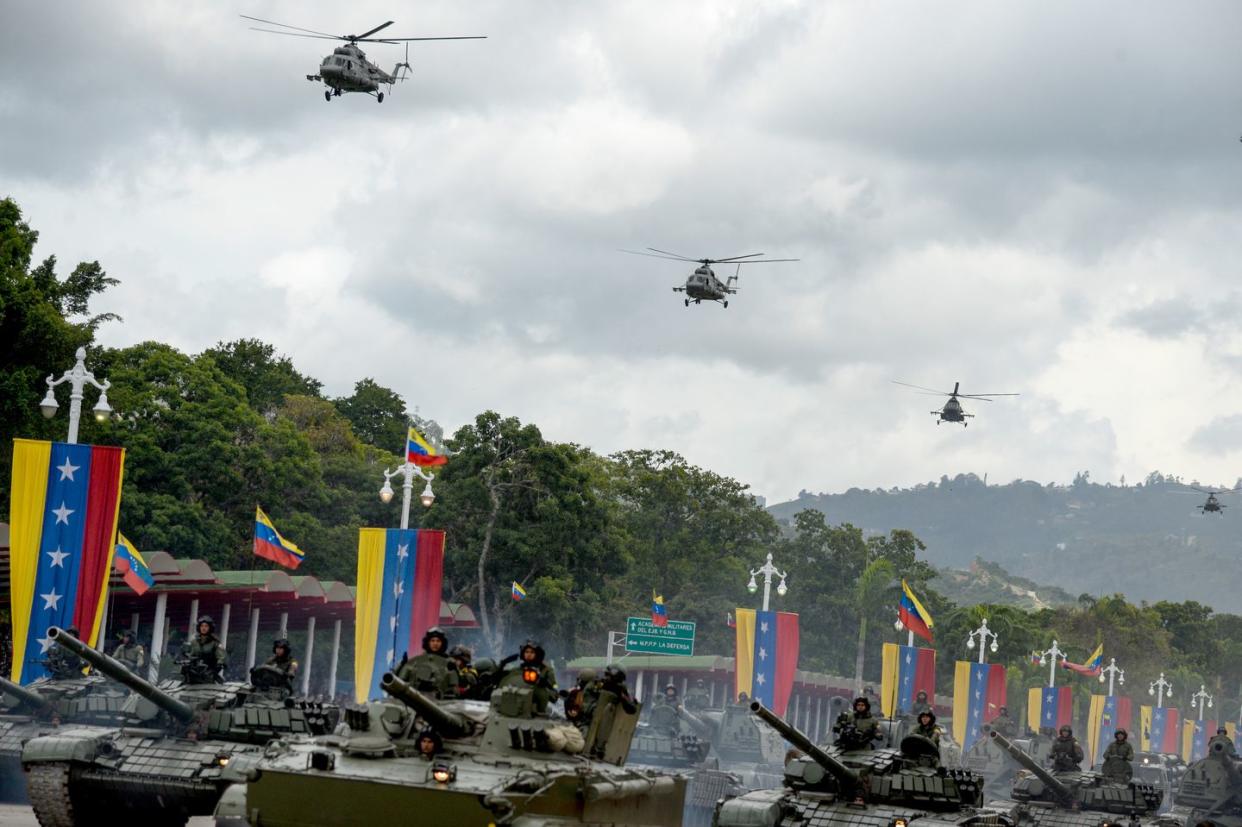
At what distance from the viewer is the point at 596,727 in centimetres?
2083

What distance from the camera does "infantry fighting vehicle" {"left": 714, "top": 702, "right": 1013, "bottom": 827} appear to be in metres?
23.1

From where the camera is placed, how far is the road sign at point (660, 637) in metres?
61.3

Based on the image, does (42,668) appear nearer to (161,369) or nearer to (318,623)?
(318,623)

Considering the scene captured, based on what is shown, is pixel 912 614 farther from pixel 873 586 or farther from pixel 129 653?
pixel 873 586

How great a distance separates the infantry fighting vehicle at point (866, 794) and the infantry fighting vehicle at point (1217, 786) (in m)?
12.0

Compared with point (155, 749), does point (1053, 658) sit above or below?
below

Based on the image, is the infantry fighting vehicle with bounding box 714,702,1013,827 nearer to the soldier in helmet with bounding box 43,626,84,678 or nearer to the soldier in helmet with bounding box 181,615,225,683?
the soldier in helmet with bounding box 181,615,225,683

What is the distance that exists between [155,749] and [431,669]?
546 cm

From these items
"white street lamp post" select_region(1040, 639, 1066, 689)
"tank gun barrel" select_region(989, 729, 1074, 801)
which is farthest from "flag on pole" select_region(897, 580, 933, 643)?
"tank gun barrel" select_region(989, 729, 1074, 801)

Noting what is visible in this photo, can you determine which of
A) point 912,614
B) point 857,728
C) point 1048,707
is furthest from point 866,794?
point 1048,707

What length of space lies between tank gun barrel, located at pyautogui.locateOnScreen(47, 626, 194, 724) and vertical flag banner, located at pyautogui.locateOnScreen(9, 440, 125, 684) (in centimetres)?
782

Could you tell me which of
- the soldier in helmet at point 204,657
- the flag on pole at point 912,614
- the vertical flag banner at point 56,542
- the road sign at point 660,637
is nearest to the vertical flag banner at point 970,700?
the flag on pole at point 912,614

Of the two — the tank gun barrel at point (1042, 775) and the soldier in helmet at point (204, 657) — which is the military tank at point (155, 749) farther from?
the tank gun barrel at point (1042, 775)

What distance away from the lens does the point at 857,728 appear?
25.1m
